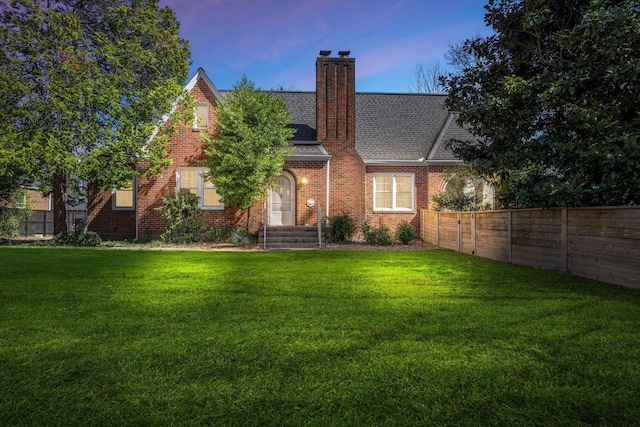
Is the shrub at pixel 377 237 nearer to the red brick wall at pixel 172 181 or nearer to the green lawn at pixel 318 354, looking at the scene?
the red brick wall at pixel 172 181

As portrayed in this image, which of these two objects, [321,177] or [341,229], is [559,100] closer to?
[341,229]

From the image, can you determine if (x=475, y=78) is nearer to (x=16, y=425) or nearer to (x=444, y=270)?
(x=444, y=270)

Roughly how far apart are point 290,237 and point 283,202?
2632 millimetres

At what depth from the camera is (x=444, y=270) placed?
909cm

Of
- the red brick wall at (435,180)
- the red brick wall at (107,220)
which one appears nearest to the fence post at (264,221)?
the red brick wall at (107,220)

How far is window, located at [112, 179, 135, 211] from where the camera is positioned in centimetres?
1830

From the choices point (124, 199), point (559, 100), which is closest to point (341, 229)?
point (559, 100)

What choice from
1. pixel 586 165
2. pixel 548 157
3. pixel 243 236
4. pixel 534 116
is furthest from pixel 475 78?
pixel 243 236

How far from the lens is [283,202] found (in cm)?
1819

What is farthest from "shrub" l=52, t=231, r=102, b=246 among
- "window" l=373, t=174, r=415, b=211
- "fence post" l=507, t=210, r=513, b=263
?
"fence post" l=507, t=210, r=513, b=263

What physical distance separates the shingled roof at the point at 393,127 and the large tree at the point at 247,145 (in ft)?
7.70

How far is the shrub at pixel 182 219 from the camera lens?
54.0 ft

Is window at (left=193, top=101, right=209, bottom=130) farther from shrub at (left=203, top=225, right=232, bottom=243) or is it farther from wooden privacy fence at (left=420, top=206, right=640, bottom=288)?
wooden privacy fence at (left=420, top=206, right=640, bottom=288)

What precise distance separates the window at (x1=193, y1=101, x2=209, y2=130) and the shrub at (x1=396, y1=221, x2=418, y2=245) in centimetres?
994
